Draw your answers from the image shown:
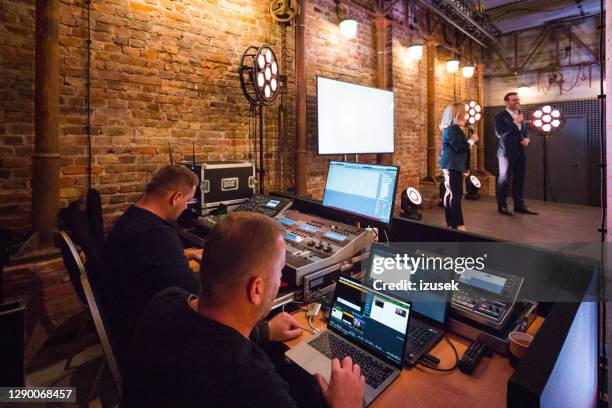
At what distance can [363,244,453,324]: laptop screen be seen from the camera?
1.41 m

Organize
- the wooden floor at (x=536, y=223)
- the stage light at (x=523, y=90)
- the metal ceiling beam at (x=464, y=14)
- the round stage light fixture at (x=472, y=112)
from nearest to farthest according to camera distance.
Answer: the wooden floor at (x=536, y=223) → the metal ceiling beam at (x=464, y=14) → the round stage light fixture at (x=472, y=112) → the stage light at (x=523, y=90)

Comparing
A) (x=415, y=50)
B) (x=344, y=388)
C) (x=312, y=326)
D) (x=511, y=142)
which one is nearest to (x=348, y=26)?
(x=415, y=50)

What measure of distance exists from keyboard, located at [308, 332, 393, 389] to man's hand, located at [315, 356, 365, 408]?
14 centimetres

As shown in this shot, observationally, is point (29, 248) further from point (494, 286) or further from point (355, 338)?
point (494, 286)

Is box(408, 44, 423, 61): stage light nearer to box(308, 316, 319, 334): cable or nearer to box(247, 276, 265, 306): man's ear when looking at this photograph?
box(308, 316, 319, 334): cable

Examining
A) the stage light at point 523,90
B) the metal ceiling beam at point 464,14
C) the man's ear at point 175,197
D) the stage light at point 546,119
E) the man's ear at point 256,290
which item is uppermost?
the metal ceiling beam at point 464,14

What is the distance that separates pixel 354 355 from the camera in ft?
4.18

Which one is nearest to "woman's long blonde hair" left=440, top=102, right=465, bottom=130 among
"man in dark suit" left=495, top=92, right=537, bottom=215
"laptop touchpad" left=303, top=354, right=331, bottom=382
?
"man in dark suit" left=495, top=92, right=537, bottom=215

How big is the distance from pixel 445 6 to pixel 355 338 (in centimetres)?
716

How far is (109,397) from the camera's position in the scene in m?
2.15

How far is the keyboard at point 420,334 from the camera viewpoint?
1329 millimetres

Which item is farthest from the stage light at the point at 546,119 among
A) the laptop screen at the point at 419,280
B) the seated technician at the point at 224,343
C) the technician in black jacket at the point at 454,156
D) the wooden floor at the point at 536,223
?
the seated technician at the point at 224,343

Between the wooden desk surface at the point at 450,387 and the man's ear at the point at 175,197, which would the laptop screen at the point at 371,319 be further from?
the man's ear at the point at 175,197

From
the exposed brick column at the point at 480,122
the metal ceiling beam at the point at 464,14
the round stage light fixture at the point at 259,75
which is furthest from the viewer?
the exposed brick column at the point at 480,122
